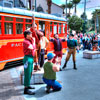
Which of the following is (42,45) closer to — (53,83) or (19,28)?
(53,83)

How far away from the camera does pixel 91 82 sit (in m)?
6.54

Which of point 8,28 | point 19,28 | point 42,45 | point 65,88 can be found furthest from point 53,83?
point 19,28

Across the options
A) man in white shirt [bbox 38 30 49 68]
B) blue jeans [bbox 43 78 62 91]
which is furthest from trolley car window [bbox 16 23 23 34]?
blue jeans [bbox 43 78 62 91]

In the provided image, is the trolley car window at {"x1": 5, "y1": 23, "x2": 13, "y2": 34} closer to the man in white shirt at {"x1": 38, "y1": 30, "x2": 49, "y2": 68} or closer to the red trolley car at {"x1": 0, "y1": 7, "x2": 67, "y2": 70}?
the red trolley car at {"x1": 0, "y1": 7, "x2": 67, "y2": 70}

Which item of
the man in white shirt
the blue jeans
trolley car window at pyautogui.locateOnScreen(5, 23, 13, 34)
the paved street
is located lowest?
the paved street

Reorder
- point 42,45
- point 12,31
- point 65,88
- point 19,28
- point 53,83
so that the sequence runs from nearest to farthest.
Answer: point 53,83 → point 65,88 → point 42,45 → point 12,31 → point 19,28

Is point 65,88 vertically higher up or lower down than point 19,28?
lower down

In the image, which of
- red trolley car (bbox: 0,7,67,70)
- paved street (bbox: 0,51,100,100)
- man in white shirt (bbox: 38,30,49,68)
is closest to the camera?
paved street (bbox: 0,51,100,100)

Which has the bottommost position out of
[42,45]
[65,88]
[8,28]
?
[65,88]

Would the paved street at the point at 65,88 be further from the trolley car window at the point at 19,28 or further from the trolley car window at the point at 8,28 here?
the trolley car window at the point at 19,28

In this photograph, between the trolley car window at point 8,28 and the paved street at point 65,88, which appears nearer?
the paved street at point 65,88

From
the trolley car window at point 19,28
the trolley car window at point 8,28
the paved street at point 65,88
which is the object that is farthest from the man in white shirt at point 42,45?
the trolley car window at point 19,28

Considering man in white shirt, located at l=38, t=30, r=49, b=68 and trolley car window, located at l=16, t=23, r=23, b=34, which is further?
trolley car window, located at l=16, t=23, r=23, b=34

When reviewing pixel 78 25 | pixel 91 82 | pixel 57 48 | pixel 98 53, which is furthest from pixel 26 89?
pixel 78 25
